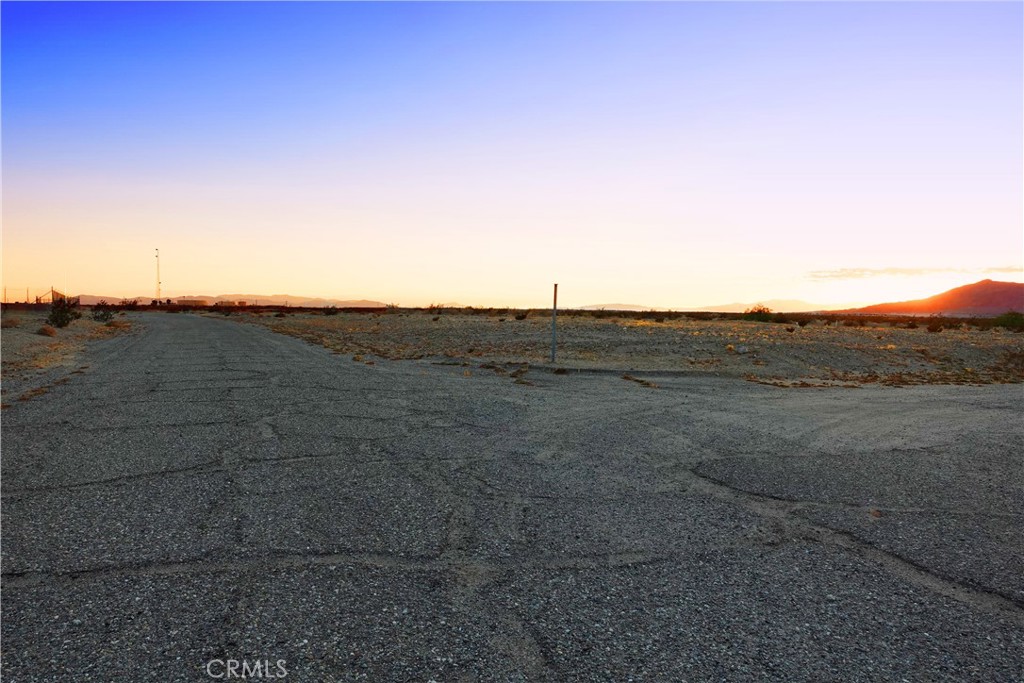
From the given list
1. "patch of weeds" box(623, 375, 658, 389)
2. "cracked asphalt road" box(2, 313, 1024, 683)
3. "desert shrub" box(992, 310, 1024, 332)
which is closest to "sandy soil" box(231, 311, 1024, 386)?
"patch of weeds" box(623, 375, 658, 389)

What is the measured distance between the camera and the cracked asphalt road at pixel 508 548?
3039 millimetres

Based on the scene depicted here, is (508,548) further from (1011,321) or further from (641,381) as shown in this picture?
(1011,321)

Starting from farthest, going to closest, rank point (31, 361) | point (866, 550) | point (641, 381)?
point (31, 361)
point (641, 381)
point (866, 550)

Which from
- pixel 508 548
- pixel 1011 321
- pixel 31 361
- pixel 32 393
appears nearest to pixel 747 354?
pixel 508 548

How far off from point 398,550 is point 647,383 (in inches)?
388

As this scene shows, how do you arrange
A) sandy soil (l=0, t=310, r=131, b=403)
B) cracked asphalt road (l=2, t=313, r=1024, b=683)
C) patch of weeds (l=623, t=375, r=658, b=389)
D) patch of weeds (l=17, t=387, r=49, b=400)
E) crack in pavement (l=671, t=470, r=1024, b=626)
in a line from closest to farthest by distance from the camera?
cracked asphalt road (l=2, t=313, r=1024, b=683) → crack in pavement (l=671, t=470, r=1024, b=626) → patch of weeds (l=17, t=387, r=49, b=400) → sandy soil (l=0, t=310, r=131, b=403) → patch of weeds (l=623, t=375, r=658, b=389)

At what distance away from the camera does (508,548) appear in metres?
4.30

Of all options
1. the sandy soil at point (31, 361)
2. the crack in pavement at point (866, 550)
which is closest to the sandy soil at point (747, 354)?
the sandy soil at point (31, 361)

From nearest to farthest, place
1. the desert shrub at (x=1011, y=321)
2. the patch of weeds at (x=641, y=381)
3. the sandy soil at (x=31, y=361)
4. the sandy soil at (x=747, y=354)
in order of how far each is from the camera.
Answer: the sandy soil at (x=31, y=361), the patch of weeds at (x=641, y=381), the sandy soil at (x=747, y=354), the desert shrub at (x=1011, y=321)

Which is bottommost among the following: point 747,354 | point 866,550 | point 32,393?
point 866,550

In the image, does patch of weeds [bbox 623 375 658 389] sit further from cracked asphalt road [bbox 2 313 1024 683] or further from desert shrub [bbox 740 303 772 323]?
desert shrub [bbox 740 303 772 323]

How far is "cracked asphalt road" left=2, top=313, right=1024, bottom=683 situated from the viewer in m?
3.04

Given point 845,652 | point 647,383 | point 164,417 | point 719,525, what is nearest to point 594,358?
point 647,383

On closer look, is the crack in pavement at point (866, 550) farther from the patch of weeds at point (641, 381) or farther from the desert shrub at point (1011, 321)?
the desert shrub at point (1011, 321)
